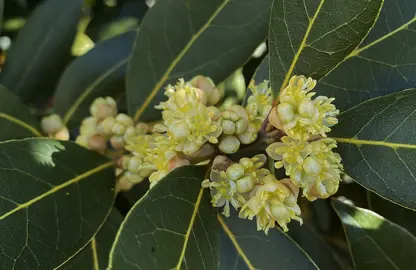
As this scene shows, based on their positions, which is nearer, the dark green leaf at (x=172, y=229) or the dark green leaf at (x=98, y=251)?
the dark green leaf at (x=172, y=229)

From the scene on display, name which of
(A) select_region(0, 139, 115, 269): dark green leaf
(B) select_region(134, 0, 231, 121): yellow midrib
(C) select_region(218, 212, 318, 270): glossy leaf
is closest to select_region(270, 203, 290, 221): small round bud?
(C) select_region(218, 212, 318, 270): glossy leaf

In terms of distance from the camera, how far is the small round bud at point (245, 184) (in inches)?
36.4

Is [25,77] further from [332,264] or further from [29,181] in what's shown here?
[332,264]

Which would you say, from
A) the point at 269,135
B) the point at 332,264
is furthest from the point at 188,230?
the point at 332,264

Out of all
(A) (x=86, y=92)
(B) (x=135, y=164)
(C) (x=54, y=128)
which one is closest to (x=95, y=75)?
(A) (x=86, y=92)

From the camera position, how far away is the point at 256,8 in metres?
1.27

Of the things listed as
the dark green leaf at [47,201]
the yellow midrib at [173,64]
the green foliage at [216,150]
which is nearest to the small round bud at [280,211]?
the green foliage at [216,150]

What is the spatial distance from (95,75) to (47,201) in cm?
56

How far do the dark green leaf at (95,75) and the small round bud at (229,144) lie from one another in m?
0.67

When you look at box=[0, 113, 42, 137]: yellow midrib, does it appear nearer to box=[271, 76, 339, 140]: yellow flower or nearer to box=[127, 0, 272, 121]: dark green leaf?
box=[127, 0, 272, 121]: dark green leaf

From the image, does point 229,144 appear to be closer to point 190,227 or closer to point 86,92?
point 190,227

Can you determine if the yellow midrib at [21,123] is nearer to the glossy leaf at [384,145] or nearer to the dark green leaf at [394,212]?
the glossy leaf at [384,145]

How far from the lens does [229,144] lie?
0.97 metres

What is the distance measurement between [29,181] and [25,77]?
0.73 m
